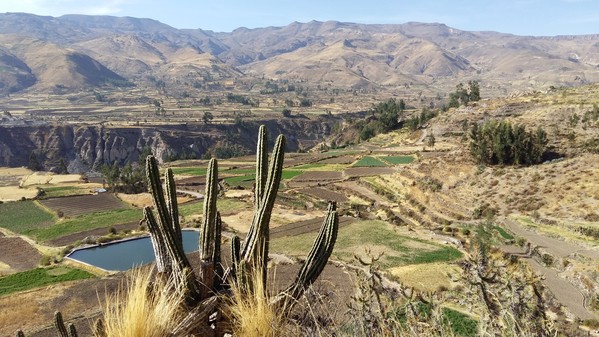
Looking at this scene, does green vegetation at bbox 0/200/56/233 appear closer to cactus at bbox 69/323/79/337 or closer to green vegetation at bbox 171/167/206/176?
green vegetation at bbox 171/167/206/176

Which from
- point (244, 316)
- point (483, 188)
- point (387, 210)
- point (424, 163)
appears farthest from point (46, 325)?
point (424, 163)

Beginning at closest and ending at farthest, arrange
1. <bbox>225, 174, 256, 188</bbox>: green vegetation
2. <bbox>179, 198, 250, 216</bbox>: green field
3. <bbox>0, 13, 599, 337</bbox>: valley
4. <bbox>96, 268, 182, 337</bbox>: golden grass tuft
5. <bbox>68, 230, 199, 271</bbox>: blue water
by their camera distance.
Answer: <bbox>96, 268, 182, 337</bbox>: golden grass tuft
<bbox>0, 13, 599, 337</bbox>: valley
<bbox>68, 230, 199, 271</bbox>: blue water
<bbox>179, 198, 250, 216</bbox>: green field
<bbox>225, 174, 256, 188</bbox>: green vegetation

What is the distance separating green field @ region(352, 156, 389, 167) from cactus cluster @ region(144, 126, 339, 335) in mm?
51565

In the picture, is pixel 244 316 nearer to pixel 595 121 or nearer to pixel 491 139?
pixel 491 139

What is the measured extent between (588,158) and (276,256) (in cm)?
2890

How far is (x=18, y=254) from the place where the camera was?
34062mm

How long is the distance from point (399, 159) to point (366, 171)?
7006mm

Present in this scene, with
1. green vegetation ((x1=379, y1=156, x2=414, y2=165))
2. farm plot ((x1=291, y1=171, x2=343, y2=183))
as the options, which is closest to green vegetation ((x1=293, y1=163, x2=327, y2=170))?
farm plot ((x1=291, y1=171, x2=343, y2=183))

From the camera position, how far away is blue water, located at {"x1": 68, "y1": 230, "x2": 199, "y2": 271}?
1220 inches

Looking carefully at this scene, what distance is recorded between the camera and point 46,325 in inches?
820

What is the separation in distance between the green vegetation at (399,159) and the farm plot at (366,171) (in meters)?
3.25

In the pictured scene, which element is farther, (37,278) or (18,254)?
(18,254)

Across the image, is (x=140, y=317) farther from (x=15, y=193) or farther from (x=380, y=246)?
(x=15, y=193)

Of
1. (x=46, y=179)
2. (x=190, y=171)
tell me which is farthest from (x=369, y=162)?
(x=46, y=179)
